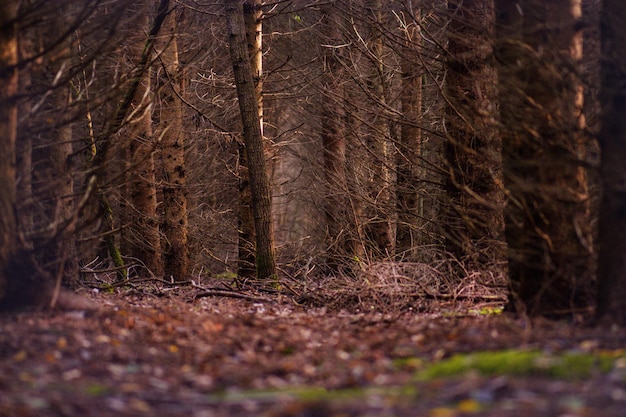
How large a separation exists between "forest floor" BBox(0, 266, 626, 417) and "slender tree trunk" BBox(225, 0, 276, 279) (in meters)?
4.16

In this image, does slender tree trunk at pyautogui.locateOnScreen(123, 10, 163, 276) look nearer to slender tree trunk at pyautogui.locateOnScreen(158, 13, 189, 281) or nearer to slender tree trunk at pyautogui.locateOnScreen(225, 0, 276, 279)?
slender tree trunk at pyautogui.locateOnScreen(158, 13, 189, 281)

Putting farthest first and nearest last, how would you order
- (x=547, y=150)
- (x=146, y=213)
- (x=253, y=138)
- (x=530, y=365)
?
1. (x=146, y=213)
2. (x=253, y=138)
3. (x=547, y=150)
4. (x=530, y=365)

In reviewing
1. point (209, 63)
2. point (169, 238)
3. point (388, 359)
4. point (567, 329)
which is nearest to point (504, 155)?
point (567, 329)

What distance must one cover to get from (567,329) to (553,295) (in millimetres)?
864

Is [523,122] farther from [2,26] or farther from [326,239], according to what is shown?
[326,239]

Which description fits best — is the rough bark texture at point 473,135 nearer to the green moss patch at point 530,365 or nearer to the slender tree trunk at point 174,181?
the green moss patch at point 530,365

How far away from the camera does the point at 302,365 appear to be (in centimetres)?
656

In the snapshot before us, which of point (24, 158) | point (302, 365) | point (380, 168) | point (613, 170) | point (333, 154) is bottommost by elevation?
point (302, 365)

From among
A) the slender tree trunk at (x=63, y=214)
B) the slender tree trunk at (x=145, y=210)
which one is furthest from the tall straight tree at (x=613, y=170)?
the slender tree trunk at (x=145, y=210)

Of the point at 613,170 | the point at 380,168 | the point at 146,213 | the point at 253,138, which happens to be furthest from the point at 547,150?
the point at 146,213

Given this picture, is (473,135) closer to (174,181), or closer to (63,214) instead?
(63,214)

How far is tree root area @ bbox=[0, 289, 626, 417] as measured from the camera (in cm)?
494

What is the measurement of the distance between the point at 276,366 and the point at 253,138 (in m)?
7.10

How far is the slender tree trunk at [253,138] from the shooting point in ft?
42.2
